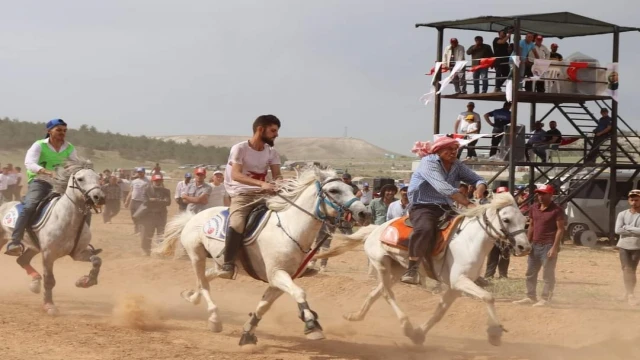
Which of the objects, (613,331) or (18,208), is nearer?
(613,331)

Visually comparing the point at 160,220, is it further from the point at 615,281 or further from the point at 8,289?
the point at 615,281

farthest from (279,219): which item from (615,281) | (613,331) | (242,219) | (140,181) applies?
(140,181)

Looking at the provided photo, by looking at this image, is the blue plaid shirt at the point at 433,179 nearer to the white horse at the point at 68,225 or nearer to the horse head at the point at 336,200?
the horse head at the point at 336,200

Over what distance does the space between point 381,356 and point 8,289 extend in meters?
7.43

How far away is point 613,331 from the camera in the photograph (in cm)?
1140

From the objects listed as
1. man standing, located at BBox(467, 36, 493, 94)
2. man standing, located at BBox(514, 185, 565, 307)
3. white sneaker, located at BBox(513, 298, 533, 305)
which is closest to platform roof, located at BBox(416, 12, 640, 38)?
man standing, located at BBox(467, 36, 493, 94)

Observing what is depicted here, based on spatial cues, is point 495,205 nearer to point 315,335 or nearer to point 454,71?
point 315,335

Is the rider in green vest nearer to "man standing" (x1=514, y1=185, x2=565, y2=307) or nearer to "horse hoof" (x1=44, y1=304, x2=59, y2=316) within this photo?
"horse hoof" (x1=44, y1=304, x2=59, y2=316)

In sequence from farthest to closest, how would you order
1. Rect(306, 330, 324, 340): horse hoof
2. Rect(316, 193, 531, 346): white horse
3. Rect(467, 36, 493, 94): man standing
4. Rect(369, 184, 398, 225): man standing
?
Rect(467, 36, 493, 94): man standing < Rect(369, 184, 398, 225): man standing < Rect(316, 193, 531, 346): white horse < Rect(306, 330, 324, 340): horse hoof

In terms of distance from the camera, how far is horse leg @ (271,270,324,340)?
29.9ft

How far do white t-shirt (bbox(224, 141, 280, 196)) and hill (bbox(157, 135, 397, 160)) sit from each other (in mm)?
144190

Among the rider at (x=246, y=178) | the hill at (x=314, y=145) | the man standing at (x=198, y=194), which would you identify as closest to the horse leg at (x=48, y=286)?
the rider at (x=246, y=178)

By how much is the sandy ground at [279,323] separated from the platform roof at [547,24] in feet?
26.8

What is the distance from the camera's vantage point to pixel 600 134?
83.3 ft
